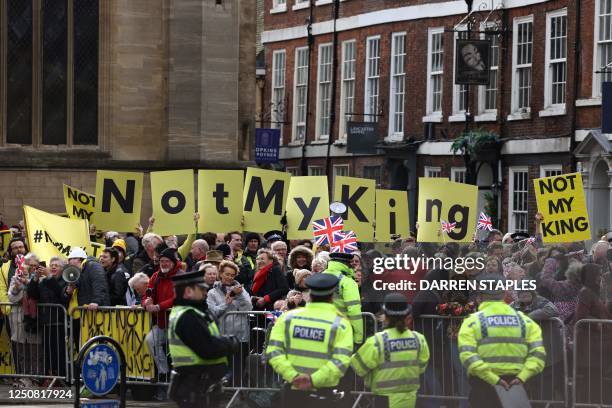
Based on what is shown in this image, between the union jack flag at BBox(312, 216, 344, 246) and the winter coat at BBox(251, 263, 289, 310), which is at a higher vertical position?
the union jack flag at BBox(312, 216, 344, 246)

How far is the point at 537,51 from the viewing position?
132ft

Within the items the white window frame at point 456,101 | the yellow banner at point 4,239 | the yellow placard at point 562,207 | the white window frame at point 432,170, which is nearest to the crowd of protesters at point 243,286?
the yellow placard at point 562,207

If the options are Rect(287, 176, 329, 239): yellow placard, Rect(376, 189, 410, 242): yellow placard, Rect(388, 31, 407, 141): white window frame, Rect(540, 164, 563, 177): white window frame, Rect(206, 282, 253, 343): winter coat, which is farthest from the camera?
Rect(388, 31, 407, 141): white window frame

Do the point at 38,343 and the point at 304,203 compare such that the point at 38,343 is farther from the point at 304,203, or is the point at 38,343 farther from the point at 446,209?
the point at 446,209

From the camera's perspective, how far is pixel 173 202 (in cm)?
2122

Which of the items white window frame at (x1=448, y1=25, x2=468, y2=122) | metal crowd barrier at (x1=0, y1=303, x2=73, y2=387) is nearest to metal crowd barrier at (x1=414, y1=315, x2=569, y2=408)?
metal crowd barrier at (x1=0, y1=303, x2=73, y2=387)

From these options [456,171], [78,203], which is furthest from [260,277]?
[456,171]

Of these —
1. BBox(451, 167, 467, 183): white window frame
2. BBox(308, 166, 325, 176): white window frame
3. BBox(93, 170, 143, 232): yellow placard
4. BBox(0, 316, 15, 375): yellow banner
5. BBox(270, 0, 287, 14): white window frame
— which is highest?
BBox(270, 0, 287, 14): white window frame

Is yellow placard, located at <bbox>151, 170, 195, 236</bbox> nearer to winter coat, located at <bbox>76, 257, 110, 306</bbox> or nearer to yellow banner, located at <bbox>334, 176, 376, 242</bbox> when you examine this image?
yellow banner, located at <bbox>334, 176, 376, 242</bbox>

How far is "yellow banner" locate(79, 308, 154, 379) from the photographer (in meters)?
17.8

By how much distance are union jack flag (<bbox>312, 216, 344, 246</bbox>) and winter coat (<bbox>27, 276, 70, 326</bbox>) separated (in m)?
2.96

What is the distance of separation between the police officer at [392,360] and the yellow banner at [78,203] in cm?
1005

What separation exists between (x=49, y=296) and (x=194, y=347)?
6.03m

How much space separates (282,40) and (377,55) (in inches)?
231
